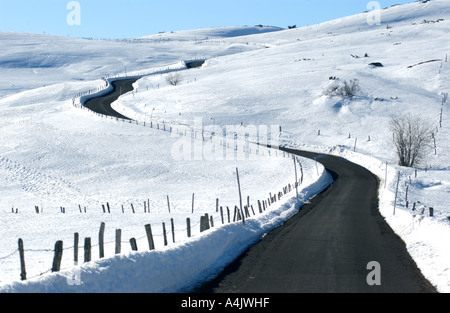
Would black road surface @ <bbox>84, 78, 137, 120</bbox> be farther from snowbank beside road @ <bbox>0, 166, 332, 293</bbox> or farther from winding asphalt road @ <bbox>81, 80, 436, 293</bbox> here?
snowbank beside road @ <bbox>0, 166, 332, 293</bbox>

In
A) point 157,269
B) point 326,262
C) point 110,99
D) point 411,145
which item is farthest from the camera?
point 110,99

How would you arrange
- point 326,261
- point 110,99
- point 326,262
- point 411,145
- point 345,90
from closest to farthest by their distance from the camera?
point 326,262
point 326,261
point 411,145
point 345,90
point 110,99

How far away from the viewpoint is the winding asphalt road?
1310 centimetres

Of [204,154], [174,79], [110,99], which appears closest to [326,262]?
[204,154]

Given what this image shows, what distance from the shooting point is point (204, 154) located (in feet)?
205

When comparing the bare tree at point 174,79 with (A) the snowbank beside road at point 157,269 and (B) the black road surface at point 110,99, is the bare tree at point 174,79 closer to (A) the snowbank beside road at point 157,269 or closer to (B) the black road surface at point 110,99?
(B) the black road surface at point 110,99

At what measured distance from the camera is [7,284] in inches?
398

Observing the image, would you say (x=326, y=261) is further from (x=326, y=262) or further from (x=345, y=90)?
(x=345, y=90)

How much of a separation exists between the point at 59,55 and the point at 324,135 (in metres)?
126

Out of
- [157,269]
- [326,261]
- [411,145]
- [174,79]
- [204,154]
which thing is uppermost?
[174,79]

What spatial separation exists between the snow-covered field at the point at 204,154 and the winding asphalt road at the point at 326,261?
0.66 meters

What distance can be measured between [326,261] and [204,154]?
47029 millimetres
